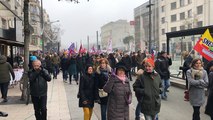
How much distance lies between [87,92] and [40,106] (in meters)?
1.18

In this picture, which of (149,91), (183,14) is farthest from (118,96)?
(183,14)

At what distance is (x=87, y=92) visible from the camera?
675cm

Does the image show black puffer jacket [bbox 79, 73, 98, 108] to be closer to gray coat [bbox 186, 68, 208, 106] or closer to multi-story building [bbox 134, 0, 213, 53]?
gray coat [bbox 186, 68, 208, 106]

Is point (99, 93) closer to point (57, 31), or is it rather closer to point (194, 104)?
point (194, 104)

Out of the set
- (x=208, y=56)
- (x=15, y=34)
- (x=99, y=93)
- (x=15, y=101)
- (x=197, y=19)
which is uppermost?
(x=197, y=19)

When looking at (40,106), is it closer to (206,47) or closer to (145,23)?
(206,47)

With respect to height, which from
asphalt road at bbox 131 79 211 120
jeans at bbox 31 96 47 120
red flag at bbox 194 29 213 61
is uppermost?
red flag at bbox 194 29 213 61

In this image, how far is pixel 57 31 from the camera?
91.8 metres

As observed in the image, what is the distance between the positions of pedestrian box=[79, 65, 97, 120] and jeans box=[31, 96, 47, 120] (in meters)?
0.89

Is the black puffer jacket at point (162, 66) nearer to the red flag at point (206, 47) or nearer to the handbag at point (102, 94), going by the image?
the red flag at point (206, 47)

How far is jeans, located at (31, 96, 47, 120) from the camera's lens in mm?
7094

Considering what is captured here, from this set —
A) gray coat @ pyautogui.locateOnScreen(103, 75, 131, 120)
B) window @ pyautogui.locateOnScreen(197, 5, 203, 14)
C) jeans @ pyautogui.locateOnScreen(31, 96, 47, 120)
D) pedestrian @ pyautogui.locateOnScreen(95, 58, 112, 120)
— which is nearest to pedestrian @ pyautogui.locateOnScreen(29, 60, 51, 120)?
jeans @ pyautogui.locateOnScreen(31, 96, 47, 120)

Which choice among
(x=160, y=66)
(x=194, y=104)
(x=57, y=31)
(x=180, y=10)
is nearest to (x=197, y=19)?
(x=180, y=10)

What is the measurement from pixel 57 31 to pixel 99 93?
86.6m
